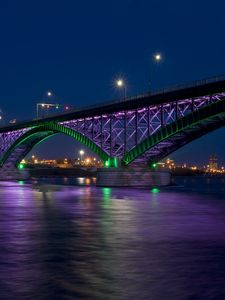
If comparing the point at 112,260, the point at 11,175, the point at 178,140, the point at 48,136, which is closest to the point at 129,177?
the point at 178,140

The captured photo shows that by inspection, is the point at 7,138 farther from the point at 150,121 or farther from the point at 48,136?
the point at 150,121

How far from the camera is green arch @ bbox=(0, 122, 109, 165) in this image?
98.5 meters

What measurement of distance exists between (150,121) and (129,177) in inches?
474

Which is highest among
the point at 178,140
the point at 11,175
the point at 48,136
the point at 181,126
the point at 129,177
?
the point at 48,136

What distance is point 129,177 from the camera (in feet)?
250

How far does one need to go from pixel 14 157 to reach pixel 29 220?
142701mm

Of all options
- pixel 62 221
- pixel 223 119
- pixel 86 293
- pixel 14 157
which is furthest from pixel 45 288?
pixel 14 157

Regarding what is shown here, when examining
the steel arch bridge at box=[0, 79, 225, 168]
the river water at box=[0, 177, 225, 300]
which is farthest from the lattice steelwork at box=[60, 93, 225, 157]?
the river water at box=[0, 177, 225, 300]

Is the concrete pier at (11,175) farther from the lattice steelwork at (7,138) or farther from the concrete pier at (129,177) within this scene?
the concrete pier at (129,177)

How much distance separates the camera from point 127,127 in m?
91.1

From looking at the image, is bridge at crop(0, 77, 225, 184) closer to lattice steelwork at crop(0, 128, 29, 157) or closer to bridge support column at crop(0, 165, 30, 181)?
bridge support column at crop(0, 165, 30, 181)

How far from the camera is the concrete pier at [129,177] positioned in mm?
75750

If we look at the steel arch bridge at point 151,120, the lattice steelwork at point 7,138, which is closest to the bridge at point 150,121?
the steel arch bridge at point 151,120

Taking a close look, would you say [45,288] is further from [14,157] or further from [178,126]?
[14,157]
